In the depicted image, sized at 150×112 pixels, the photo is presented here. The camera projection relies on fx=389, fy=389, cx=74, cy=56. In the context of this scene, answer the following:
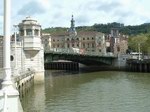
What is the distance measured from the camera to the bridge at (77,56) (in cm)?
6436

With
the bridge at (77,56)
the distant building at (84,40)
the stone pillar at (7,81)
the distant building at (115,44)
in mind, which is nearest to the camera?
the stone pillar at (7,81)

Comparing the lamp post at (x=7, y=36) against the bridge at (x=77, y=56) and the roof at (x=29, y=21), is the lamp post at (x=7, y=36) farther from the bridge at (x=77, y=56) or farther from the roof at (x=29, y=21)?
the bridge at (x=77, y=56)

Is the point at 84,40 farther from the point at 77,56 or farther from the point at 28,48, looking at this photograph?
the point at 28,48

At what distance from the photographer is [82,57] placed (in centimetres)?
7938

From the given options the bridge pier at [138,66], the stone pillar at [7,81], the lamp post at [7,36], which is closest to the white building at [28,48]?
the stone pillar at [7,81]

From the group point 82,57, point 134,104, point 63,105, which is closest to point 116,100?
point 134,104

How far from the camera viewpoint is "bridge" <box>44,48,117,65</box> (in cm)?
6436

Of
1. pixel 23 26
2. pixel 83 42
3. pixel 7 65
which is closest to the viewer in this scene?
pixel 7 65

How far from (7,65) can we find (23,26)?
37.2m

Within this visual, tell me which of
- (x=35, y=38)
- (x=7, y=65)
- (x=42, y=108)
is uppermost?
(x=35, y=38)

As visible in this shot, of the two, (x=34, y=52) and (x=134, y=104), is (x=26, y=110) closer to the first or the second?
(x=134, y=104)

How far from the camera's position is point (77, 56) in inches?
3017

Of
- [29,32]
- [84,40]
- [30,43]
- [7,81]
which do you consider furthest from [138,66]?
[84,40]

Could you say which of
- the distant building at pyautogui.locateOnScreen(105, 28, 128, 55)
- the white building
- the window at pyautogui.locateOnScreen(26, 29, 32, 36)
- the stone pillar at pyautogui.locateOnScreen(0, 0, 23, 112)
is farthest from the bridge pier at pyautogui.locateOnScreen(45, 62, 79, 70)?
the stone pillar at pyautogui.locateOnScreen(0, 0, 23, 112)
